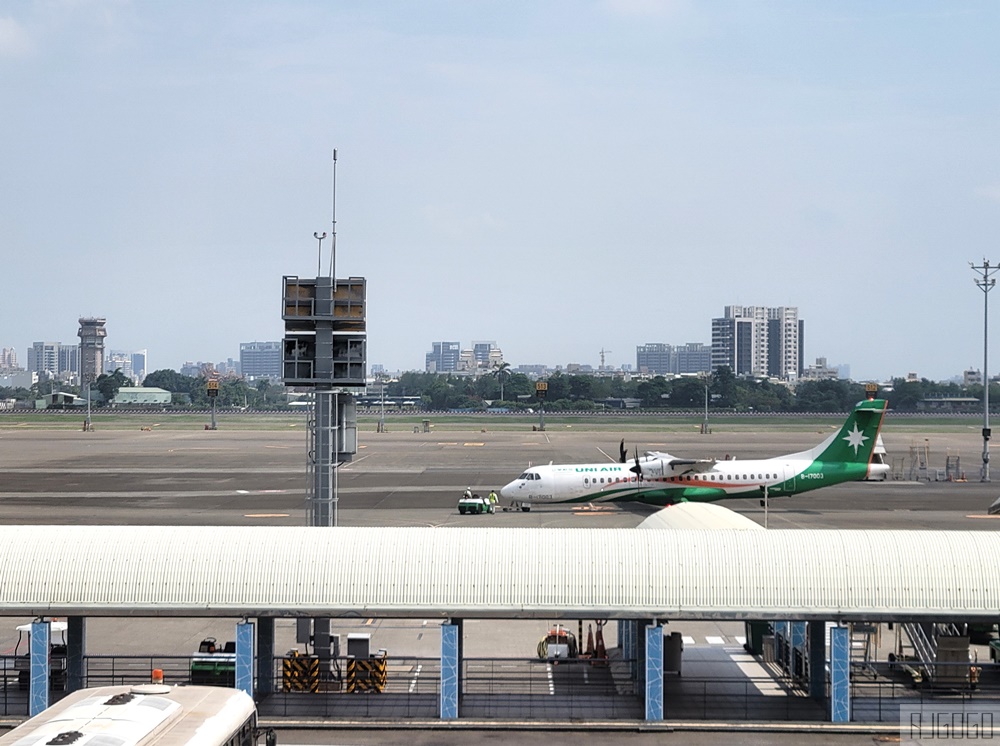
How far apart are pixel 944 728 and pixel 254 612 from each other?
15.2 meters

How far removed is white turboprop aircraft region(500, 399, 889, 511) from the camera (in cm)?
5594

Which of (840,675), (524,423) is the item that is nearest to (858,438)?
(840,675)

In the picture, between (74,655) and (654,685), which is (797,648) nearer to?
(654,685)

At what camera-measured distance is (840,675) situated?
22828 mm

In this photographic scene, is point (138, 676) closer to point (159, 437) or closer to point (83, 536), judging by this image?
point (83, 536)

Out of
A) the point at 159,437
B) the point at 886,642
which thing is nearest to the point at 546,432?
the point at 159,437

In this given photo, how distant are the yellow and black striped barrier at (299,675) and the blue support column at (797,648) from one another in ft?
39.6

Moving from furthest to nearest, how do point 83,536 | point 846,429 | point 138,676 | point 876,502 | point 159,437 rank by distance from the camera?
point 159,437 < point 876,502 < point 846,429 < point 138,676 < point 83,536

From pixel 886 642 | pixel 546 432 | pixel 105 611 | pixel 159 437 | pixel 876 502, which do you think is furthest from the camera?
pixel 546 432

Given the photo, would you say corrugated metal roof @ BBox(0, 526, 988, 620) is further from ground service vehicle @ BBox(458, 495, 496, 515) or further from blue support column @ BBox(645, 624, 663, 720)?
ground service vehicle @ BBox(458, 495, 496, 515)

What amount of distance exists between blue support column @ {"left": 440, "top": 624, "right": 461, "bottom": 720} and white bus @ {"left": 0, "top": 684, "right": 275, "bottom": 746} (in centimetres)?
572

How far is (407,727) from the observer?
22688 millimetres

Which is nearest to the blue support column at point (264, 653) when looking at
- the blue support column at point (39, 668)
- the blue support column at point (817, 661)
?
the blue support column at point (39, 668)

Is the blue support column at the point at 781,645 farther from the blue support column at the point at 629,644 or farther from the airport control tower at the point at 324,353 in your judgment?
the airport control tower at the point at 324,353
